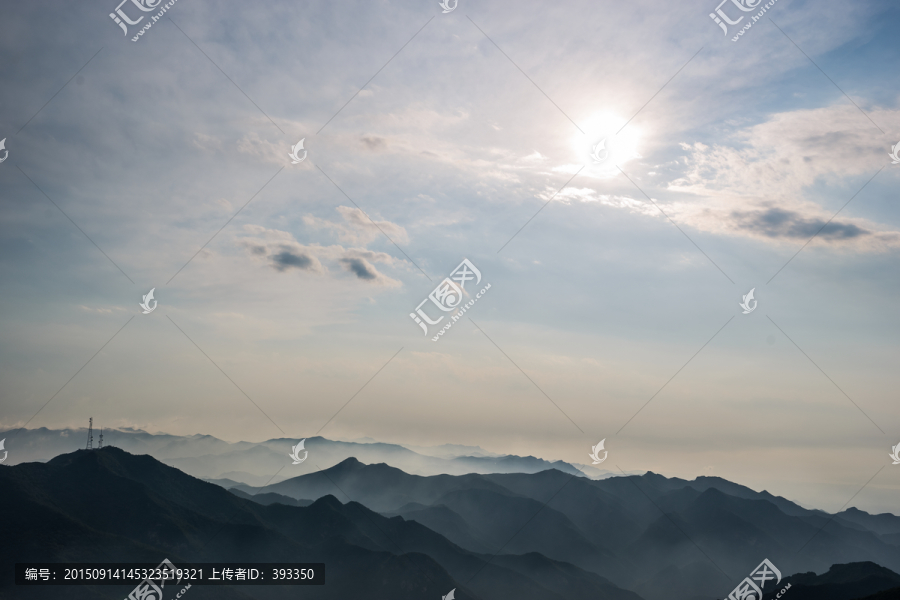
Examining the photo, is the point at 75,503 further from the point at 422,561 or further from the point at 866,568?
the point at 866,568

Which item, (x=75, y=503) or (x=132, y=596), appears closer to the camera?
(x=132, y=596)

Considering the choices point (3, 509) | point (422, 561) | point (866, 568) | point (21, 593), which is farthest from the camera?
point (422, 561)

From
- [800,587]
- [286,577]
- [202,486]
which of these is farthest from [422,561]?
[800,587]
